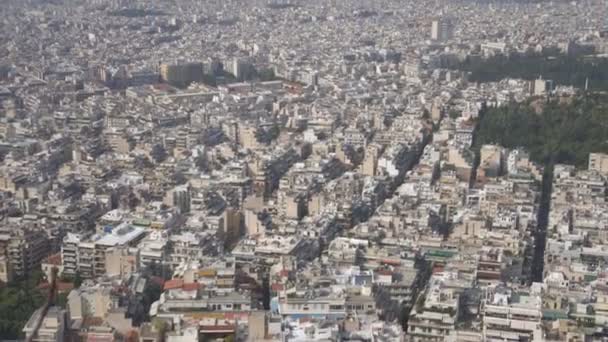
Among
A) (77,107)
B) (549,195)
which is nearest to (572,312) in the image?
(549,195)

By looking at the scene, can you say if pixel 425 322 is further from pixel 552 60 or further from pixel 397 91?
pixel 552 60

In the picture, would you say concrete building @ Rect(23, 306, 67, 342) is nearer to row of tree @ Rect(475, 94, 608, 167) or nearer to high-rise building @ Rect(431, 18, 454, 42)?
row of tree @ Rect(475, 94, 608, 167)

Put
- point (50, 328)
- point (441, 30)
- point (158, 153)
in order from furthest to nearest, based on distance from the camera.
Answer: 1. point (441, 30)
2. point (158, 153)
3. point (50, 328)

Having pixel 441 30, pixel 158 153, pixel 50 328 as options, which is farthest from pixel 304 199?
pixel 441 30

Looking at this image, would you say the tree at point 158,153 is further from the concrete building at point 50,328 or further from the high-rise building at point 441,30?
the high-rise building at point 441,30

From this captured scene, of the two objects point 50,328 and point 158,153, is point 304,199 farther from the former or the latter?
point 50,328
